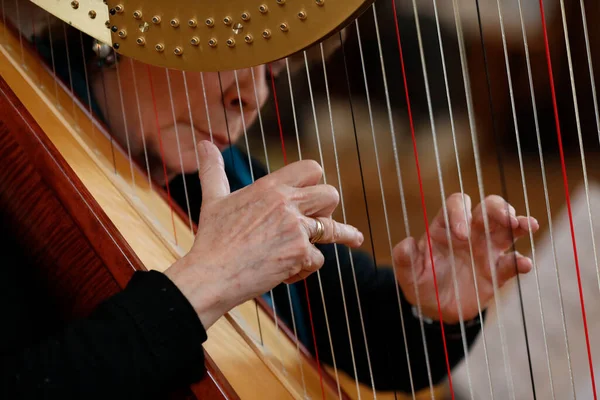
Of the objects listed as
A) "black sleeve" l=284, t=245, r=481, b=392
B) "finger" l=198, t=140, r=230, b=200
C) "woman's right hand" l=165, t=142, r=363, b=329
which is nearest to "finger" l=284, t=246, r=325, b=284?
"woman's right hand" l=165, t=142, r=363, b=329

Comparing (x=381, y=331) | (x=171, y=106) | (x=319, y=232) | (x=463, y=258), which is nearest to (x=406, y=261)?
(x=463, y=258)

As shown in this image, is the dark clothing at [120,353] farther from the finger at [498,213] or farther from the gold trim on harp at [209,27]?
the finger at [498,213]

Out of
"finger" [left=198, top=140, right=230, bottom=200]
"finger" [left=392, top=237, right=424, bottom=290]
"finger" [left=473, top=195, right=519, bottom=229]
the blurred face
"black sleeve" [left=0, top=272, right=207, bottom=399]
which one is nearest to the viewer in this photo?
"black sleeve" [left=0, top=272, right=207, bottom=399]

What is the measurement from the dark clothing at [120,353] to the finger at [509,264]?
1.70 ft

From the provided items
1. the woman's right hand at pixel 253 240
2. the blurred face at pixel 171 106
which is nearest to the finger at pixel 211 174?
the woman's right hand at pixel 253 240

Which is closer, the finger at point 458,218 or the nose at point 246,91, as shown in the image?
the finger at point 458,218

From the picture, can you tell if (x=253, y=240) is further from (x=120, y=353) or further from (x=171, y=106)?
(x=171, y=106)

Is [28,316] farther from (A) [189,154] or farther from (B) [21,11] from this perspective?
(B) [21,11]

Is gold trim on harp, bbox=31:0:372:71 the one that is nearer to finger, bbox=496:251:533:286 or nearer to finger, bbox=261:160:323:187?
finger, bbox=261:160:323:187

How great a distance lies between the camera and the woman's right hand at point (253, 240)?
846 millimetres

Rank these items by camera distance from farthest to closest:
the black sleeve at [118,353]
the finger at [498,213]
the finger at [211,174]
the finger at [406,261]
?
the finger at [406,261] → the finger at [498,213] → the finger at [211,174] → the black sleeve at [118,353]

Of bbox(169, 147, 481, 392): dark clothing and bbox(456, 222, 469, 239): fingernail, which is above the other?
bbox(456, 222, 469, 239): fingernail

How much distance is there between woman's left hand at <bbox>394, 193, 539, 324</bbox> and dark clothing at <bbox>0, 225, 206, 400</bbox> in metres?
0.47

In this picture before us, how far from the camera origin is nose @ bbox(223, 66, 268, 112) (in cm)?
130
